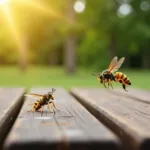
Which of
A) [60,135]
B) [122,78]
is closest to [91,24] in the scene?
[122,78]

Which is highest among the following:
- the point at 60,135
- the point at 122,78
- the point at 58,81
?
the point at 58,81

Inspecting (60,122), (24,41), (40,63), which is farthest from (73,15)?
(40,63)

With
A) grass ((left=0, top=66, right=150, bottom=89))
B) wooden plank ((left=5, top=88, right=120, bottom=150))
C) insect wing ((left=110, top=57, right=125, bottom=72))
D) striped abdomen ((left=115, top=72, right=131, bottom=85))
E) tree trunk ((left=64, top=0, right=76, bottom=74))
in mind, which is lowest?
wooden plank ((left=5, top=88, right=120, bottom=150))

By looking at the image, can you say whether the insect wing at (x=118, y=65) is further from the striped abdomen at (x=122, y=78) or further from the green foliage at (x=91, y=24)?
the green foliage at (x=91, y=24)

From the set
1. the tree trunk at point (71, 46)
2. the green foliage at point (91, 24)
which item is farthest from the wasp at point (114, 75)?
the tree trunk at point (71, 46)

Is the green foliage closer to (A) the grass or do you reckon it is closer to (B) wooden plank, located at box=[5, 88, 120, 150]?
(A) the grass

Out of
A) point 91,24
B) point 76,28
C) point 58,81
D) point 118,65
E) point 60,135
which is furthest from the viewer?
point 91,24

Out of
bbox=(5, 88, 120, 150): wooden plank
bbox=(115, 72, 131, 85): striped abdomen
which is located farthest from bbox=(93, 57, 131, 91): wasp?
bbox=(5, 88, 120, 150): wooden plank

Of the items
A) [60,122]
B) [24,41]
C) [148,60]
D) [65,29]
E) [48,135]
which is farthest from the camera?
[148,60]

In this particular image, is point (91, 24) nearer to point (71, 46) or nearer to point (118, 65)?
point (71, 46)

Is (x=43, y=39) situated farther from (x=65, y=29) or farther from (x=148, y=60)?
Answer: (x=65, y=29)

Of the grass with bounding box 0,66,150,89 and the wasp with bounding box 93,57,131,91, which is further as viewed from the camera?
the grass with bounding box 0,66,150,89
